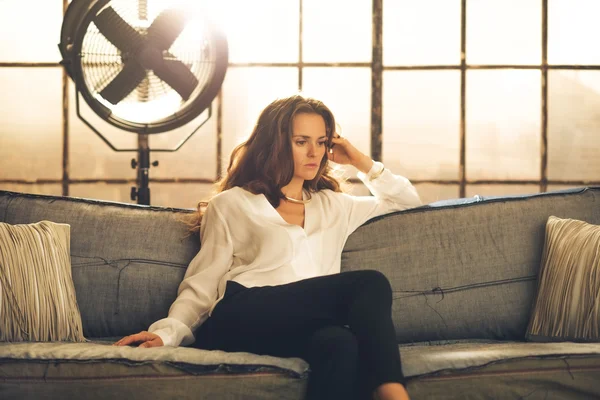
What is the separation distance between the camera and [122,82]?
265cm

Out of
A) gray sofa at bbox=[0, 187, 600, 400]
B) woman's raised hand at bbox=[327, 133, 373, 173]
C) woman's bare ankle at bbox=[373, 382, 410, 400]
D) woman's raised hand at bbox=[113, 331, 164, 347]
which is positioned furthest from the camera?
woman's raised hand at bbox=[327, 133, 373, 173]

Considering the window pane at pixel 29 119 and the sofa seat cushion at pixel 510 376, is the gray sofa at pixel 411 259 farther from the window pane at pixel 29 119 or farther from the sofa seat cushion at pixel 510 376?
the window pane at pixel 29 119

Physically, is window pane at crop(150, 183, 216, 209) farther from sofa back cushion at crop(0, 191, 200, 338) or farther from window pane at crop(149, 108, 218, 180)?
sofa back cushion at crop(0, 191, 200, 338)

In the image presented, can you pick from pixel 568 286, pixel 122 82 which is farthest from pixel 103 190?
pixel 568 286

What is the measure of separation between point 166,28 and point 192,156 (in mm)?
927

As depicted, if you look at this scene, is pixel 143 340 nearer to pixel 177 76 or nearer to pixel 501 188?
pixel 177 76

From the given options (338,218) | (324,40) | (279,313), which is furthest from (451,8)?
(279,313)

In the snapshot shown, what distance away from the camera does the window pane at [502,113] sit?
338 cm

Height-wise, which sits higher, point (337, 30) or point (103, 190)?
point (337, 30)

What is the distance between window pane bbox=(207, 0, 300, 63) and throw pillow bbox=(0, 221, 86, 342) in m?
1.57

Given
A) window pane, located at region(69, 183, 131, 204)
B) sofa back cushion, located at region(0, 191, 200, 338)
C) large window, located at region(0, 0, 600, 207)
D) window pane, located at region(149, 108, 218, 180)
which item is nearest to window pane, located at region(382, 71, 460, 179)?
large window, located at region(0, 0, 600, 207)

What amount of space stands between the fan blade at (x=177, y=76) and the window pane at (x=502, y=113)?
137 cm

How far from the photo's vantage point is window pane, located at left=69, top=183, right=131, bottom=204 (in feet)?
11.3

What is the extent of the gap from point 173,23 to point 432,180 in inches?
56.7
